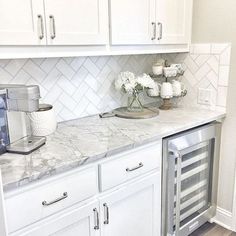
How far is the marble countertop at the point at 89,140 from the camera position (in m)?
1.14

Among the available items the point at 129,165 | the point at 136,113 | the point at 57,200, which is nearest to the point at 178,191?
the point at 129,165

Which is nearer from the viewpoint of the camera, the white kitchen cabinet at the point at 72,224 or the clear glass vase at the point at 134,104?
the white kitchen cabinet at the point at 72,224

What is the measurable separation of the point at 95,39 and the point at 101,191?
0.83 m

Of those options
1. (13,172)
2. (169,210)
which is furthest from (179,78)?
(13,172)

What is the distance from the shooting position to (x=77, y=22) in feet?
4.77

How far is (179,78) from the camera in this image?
7.55ft

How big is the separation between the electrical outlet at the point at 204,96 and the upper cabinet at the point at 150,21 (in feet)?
1.32

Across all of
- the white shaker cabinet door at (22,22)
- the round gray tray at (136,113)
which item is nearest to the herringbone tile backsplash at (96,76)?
the round gray tray at (136,113)

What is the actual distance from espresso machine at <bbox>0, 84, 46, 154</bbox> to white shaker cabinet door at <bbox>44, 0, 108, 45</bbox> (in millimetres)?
288

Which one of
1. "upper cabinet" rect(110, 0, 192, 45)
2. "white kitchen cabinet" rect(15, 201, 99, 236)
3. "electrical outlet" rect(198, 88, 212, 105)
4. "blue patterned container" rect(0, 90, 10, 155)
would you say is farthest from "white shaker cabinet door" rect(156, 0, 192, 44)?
"white kitchen cabinet" rect(15, 201, 99, 236)

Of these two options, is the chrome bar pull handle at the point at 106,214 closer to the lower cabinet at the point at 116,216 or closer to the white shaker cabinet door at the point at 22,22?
the lower cabinet at the point at 116,216

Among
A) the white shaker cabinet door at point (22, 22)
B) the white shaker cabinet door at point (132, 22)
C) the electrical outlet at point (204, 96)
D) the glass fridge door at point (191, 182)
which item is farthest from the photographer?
the electrical outlet at point (204, 96)

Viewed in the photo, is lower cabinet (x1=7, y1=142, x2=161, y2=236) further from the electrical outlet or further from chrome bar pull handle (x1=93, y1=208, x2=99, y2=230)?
the electrical outlet

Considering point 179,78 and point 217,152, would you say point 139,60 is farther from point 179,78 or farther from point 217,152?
point 217,152
